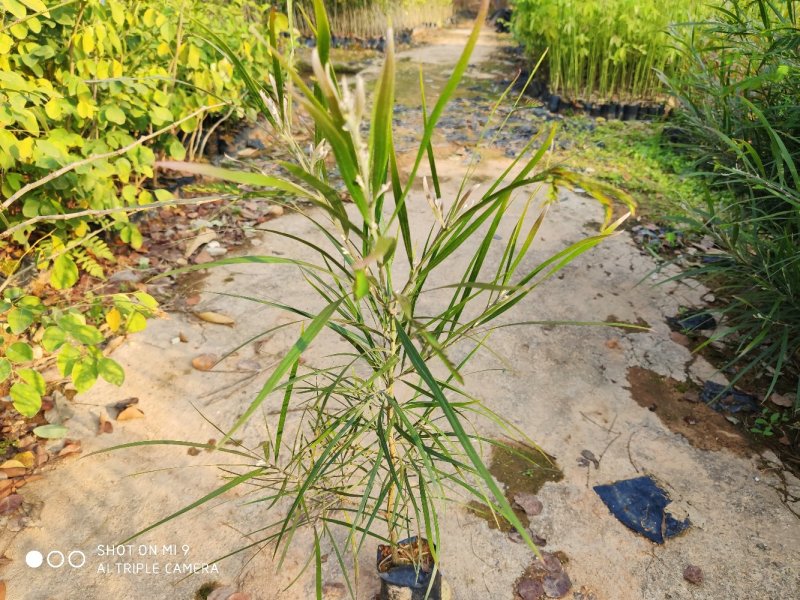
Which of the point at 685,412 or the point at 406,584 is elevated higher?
the point at 406,584

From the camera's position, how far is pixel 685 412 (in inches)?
87.1

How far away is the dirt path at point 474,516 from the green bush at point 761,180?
0.40 m

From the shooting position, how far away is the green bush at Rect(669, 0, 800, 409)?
6.26ft

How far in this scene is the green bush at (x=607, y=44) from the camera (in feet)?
17.3

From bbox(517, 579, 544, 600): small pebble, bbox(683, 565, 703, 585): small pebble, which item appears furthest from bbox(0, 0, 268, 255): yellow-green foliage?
bbox(683, 565, 703, 585): small pebble

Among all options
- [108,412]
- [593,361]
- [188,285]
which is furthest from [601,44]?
[108,412]

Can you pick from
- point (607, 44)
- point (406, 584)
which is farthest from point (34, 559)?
point (607, 44)

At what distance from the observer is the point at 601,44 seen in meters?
5.71

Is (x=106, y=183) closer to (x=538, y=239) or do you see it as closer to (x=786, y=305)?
(x=538, y=239)

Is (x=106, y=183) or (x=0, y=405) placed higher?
(x=106, y=183)

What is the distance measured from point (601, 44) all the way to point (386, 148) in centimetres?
603

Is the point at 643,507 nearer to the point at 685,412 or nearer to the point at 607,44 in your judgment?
the point at 685,412

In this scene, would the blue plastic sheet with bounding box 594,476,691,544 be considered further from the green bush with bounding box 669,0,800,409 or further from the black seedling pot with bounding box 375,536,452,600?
the black seedling pot with bounding box 375,536,452,600

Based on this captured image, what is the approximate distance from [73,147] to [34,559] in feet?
6.36
